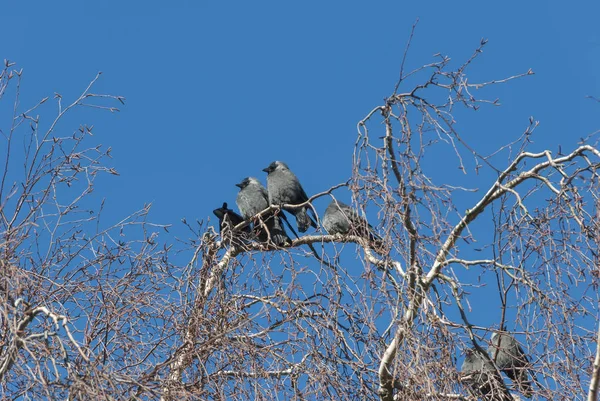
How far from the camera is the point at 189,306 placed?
6078mm

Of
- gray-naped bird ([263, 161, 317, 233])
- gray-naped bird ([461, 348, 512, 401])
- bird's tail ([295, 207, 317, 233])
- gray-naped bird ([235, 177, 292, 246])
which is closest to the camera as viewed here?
gray-naped bird ([461, 348, 512, 401])

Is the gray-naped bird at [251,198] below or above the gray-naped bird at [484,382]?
above

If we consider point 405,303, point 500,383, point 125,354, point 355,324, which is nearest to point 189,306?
point 125,354

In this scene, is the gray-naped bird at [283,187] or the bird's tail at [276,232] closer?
the bird's tail at [276,232]

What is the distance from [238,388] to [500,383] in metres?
1.37

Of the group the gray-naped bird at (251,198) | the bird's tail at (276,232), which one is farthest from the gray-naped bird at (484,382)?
the gray-naped bird at (251,198)

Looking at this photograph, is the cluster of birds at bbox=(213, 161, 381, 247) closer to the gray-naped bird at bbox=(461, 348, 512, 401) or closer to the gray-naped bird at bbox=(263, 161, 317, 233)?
the gray-naped bird at bbox=(263, 161, 317, 233)

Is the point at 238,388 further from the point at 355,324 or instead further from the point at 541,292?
the point at 541,292

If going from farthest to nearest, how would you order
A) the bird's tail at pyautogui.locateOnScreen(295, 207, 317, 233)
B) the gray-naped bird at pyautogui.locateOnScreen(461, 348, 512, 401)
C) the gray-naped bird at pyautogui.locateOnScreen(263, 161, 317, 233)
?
the gray-naped bird at pyautogui.locateOnScreen(263, 161, 317, 233) < the bird's tail at pyautogui.locateOnScreen(295, 207, 317, 233) < the gray-naped bird at pyautogui.locateOnScreen(461, 348, 512, 401)

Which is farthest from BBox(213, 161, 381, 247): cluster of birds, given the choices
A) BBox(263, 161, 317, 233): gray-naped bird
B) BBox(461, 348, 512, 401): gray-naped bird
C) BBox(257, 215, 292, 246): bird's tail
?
BBox(461, 348, 512, 401): gray-naped bird

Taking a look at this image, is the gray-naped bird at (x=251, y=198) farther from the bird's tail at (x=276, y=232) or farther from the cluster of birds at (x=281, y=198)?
the bird's tail at (x=276, y=232)

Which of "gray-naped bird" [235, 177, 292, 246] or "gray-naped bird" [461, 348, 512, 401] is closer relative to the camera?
"gray-naped bird" [461, 348, 512, 401]

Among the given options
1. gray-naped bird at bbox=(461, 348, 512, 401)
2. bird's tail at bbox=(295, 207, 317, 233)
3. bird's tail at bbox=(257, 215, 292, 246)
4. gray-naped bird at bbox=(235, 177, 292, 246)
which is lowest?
gray-naped bird at bbox=(461, 348, 512, 401)

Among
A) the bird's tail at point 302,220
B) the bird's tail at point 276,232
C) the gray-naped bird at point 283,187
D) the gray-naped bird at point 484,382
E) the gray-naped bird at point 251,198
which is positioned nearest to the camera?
the gray-naped bird at point 484,382
